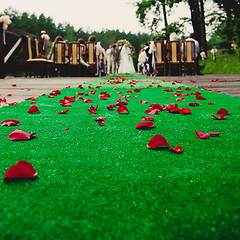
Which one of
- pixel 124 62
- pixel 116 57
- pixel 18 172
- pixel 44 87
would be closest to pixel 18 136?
pixel 18 172

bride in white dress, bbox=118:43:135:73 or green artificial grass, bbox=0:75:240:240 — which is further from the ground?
bride in white dress, bbox=118:43:135:73

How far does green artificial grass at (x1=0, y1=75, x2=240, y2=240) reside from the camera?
0.56 m

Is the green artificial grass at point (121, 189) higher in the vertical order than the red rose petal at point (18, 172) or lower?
lower

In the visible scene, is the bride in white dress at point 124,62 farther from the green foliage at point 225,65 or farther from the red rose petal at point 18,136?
the red rose petal at point 18,136

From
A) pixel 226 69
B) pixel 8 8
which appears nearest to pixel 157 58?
pixel 226 69

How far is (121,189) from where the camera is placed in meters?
0.76

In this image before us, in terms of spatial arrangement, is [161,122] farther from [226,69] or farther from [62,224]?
[226,69]

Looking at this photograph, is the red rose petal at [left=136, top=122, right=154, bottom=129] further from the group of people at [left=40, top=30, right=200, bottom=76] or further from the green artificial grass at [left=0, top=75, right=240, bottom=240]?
the group of people at [left=40, top=30, right=200, bottom=76]

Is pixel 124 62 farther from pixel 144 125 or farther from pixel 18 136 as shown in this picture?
pixel 18 136

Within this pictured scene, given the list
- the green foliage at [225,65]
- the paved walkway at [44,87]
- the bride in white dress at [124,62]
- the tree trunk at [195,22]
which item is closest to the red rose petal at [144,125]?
the paved walkway at [44,87]

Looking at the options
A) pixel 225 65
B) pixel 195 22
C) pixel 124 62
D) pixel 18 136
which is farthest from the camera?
pixel 124 62

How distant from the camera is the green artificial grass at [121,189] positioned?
0.56 metres

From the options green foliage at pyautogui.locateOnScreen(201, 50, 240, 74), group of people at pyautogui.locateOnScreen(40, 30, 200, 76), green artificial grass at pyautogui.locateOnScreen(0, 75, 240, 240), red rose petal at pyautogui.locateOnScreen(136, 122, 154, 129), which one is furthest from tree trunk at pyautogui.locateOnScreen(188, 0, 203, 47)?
green artificial grass at pyautogui.locateOnScreen(0, 75, 240, 240)

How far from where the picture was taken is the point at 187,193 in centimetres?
73
